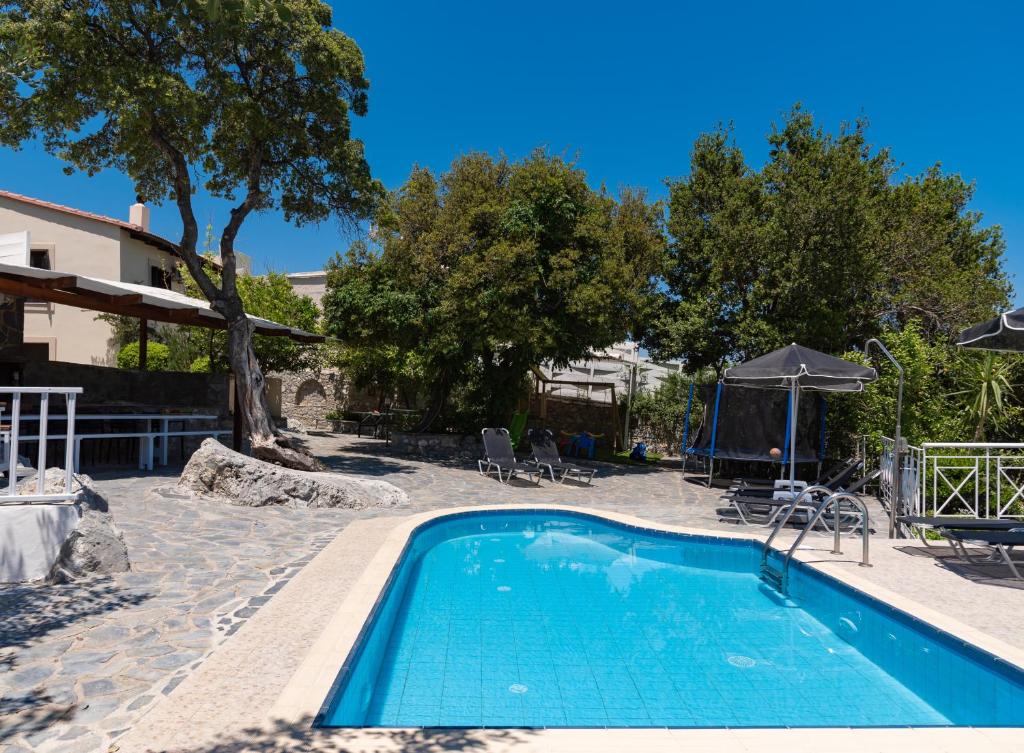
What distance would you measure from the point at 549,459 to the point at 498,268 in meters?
4.13

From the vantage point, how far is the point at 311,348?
22547 millimetres

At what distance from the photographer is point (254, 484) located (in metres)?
8.95

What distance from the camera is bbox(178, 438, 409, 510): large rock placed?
8.86m

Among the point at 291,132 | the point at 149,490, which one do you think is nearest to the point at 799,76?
the point at 291,132

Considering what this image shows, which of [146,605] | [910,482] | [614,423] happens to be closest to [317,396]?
[614,423]

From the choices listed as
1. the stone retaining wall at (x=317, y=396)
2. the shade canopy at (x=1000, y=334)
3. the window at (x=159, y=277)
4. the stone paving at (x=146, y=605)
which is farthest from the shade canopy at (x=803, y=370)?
the window at (x=159, y=277)

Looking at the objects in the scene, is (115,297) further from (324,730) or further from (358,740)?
(358,740)

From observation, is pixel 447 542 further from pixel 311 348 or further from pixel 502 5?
pixel 311 348

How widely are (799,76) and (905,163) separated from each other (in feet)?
12.9

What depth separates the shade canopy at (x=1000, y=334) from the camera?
19.9 ft

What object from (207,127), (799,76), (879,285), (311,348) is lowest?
(311,348)

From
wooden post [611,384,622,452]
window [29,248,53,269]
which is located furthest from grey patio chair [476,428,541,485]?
window [29,248,53,269]

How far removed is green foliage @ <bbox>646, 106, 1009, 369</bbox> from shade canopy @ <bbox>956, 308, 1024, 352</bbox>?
848 centimetres

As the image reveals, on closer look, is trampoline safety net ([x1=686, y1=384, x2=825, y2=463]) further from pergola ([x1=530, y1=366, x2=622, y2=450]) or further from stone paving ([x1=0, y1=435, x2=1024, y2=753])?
pergola ([x1=530, y1=366, x2=622, y2=450])
